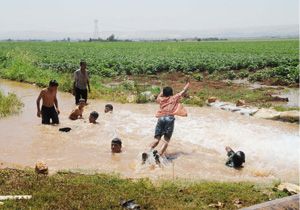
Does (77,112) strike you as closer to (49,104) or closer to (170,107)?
(49,104)

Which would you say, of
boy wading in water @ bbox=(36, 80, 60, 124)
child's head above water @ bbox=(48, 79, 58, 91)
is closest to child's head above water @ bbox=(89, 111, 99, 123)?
Answer: boy wading in water @ bbox=(36, 80, 60, 124)

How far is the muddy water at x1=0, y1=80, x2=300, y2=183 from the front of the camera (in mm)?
7750

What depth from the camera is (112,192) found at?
5.95 meters

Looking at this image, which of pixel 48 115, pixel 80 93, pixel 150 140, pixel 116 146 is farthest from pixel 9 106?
pixel 116 146

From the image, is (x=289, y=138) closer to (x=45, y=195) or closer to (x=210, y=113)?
(x=210, y=113)

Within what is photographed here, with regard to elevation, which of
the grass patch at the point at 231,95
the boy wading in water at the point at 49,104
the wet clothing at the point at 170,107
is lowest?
the grass patch at the point at 231,95

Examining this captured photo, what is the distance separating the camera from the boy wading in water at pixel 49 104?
10.4m

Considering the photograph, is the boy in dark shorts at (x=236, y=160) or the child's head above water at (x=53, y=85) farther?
the child's head above water at (x=53, y=85)

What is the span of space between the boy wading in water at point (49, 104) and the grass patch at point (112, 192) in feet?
12.2

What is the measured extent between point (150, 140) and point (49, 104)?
8.58 ft

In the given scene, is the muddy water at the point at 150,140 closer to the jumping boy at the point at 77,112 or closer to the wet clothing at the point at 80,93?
the jumping boy at the point at 77,112

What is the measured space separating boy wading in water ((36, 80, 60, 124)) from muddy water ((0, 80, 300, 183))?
0.29m

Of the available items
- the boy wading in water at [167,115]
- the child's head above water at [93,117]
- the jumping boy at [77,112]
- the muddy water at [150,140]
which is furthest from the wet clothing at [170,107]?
the jumping boy at [77,112]

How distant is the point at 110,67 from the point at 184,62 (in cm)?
450
